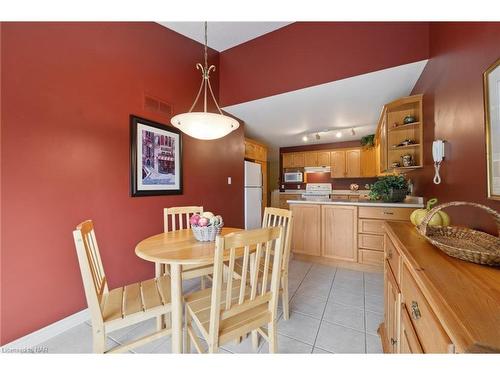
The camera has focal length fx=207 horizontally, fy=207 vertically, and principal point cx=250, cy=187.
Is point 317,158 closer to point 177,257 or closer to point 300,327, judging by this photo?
point 300,327

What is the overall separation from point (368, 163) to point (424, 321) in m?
4.91

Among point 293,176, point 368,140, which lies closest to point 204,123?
point 368,140

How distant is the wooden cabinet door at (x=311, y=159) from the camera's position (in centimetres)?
556

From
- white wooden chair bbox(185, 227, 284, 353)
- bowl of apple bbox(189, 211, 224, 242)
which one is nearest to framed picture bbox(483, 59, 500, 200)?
white wooden chair bbox(185, 227, 284, 353)

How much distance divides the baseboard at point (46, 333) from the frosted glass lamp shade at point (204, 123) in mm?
1673

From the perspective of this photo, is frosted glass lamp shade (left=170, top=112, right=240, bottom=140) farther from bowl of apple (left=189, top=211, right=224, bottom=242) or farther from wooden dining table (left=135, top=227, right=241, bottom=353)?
wooden dining table (left=135, top=227, right=241, bottom=353)

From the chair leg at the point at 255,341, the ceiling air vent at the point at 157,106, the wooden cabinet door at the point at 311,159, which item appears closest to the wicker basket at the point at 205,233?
the chair leg at the point at 255,341

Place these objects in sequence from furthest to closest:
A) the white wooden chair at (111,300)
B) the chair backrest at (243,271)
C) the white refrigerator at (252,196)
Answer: the white refrigerator at (252,196) < the white wooden chair at (111,300) < the chair backrest at (243,271)

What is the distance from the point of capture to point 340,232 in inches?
108

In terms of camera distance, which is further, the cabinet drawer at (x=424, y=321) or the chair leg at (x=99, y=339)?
the chair leg at (x=99, y=339)

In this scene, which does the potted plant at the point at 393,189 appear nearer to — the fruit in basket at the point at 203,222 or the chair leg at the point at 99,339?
the fruit in basket at the point at 203,222
